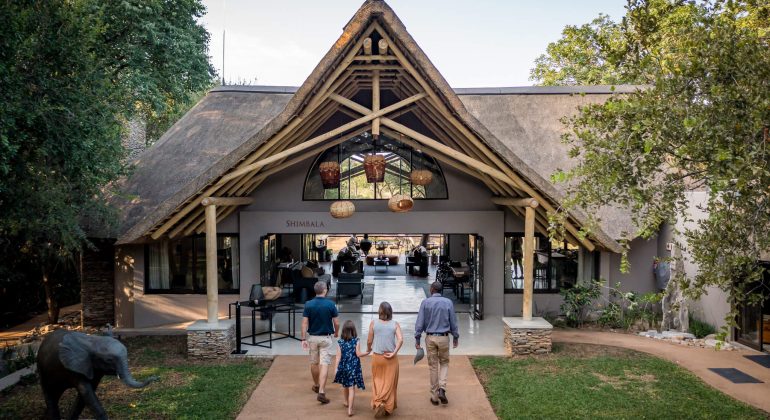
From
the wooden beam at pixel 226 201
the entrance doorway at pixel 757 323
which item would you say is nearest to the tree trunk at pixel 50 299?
the wooden beam at pixel 226 201

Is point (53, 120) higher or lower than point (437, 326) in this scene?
higher

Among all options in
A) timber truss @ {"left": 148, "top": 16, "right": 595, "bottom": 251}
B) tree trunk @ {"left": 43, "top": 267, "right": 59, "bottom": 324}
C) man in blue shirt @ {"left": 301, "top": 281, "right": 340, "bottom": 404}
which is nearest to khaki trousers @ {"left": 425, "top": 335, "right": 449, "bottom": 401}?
man in blue shirt @ {"left": 301, "top": 281, "right": 340, "bottom": 404}

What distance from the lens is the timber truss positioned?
916 centimetres

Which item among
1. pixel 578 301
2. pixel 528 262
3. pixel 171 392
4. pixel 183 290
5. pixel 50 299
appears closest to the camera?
pixel 171 392

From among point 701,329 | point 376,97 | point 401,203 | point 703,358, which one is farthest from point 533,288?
point 376,97

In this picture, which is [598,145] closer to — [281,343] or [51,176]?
[281,343]

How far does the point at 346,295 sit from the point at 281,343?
4763mm

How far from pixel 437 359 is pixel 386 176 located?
20.8 ft

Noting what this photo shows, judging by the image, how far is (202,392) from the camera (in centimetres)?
799

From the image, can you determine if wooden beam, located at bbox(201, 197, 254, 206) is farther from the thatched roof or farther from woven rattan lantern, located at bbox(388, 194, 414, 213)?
woven rattan lantern, located at bbox(388, 194, 414, 213)

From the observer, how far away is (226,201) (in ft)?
35.7

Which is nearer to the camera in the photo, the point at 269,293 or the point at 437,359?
the point at 437,359

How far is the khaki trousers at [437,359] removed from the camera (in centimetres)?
733

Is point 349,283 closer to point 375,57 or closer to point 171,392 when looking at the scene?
point 171,392
